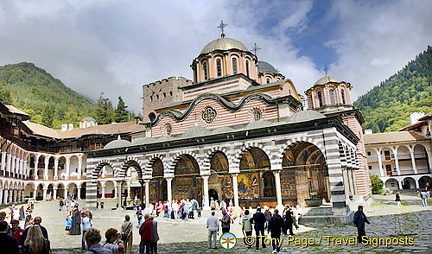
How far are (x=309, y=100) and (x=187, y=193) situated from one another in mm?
15832

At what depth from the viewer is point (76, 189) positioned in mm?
44688

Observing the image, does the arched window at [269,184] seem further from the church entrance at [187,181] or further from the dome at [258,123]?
the church entrance at [187,181]

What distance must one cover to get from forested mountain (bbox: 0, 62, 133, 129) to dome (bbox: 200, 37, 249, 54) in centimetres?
3738

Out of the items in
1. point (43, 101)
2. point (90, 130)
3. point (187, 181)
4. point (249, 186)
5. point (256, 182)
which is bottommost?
point (249, 186)

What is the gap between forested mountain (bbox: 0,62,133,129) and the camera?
204 feet

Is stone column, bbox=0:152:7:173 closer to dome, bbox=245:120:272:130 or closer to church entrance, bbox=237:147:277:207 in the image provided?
church entrance, bbox=237:147:277:207

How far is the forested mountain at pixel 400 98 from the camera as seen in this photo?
6259 cm

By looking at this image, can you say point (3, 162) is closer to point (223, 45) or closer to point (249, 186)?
point (223, 45)

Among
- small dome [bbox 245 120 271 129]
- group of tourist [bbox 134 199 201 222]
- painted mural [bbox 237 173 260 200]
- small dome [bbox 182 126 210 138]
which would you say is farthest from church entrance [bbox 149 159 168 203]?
small dome [bbox 245 120 271 129]

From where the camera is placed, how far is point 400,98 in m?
76.1

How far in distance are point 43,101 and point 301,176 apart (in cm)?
8263

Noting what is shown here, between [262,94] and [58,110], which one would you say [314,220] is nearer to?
[262,94]

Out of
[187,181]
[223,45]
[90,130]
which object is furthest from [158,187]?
[90,130]

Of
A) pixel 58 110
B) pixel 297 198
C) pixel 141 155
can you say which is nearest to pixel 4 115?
pixel 141 155
